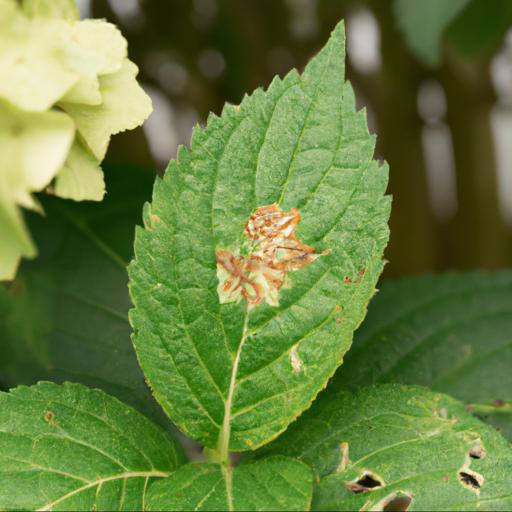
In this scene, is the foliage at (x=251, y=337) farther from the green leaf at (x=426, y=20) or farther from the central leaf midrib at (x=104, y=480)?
the green leaf at (x=426, y=20)

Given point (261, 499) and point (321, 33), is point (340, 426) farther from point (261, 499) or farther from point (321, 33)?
point (321, 33)

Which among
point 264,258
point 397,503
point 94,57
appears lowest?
point 397,503

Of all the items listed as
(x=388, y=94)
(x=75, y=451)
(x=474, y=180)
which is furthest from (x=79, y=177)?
(x=474, y=180)

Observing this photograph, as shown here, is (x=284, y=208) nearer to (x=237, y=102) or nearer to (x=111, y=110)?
(x=111, y=110)

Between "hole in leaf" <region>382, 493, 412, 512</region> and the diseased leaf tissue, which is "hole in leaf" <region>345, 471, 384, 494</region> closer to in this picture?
"hole in leaf" <region>382, 493, 412, 512</region>

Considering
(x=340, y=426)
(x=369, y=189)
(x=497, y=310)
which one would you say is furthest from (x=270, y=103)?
(x=497, y=310)

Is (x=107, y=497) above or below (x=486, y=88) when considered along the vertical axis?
below
